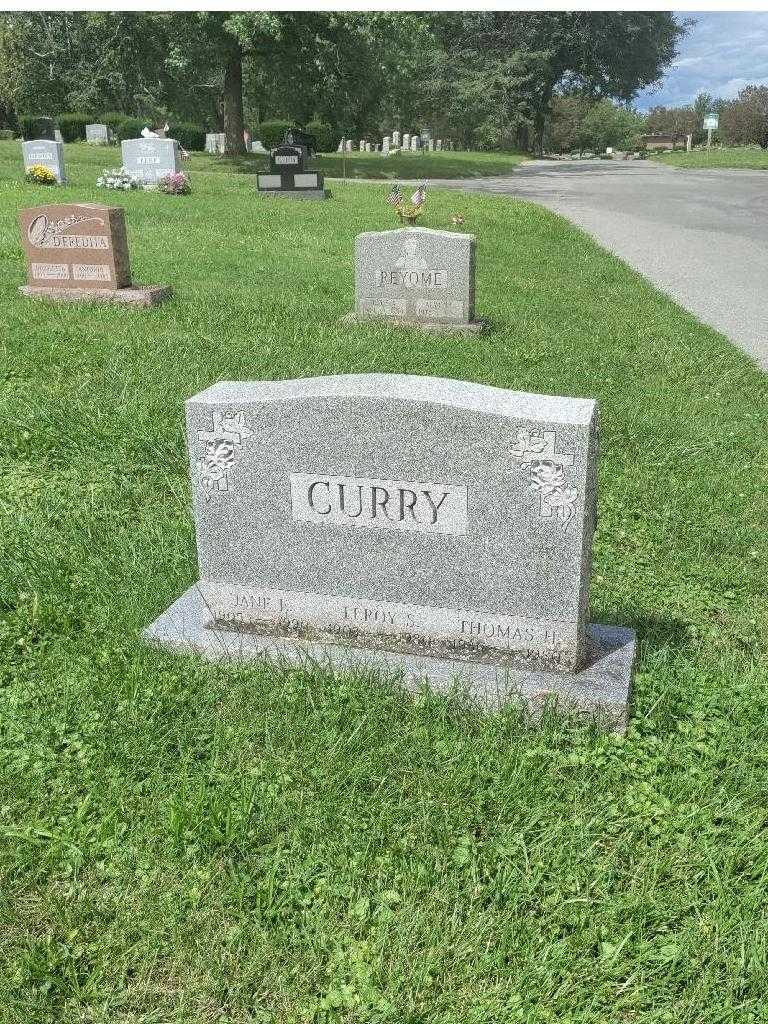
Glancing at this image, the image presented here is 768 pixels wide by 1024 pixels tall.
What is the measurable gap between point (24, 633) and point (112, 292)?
21.0ft

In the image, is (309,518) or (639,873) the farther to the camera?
(309,518)

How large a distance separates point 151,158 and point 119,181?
2458 mm

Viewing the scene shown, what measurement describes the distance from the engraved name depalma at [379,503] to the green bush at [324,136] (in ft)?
138

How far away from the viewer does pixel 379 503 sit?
10.2 feet

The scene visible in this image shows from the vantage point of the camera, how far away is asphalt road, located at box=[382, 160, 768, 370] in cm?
1121

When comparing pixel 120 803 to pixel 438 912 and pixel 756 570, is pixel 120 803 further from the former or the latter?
pixel 756 570

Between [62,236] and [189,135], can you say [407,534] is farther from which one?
[189,135]

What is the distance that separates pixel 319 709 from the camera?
304cm

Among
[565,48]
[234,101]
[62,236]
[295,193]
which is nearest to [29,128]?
[234,101]

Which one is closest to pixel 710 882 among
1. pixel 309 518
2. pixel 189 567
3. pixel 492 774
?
pixel 492 774

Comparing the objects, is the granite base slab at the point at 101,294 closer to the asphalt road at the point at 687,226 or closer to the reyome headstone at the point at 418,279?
the reyome headstone at the point at 418,279

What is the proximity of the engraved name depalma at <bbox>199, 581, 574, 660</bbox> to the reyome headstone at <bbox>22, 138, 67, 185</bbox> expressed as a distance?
65.5 ft

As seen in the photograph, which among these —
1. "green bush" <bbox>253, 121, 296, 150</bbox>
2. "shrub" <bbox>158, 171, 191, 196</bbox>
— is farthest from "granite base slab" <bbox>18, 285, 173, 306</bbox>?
"green bush" <bbox>253, 121, 296, 150</bbox>

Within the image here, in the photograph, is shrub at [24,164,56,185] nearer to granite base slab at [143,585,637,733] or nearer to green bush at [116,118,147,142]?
green bush at [116,118,147,142]
